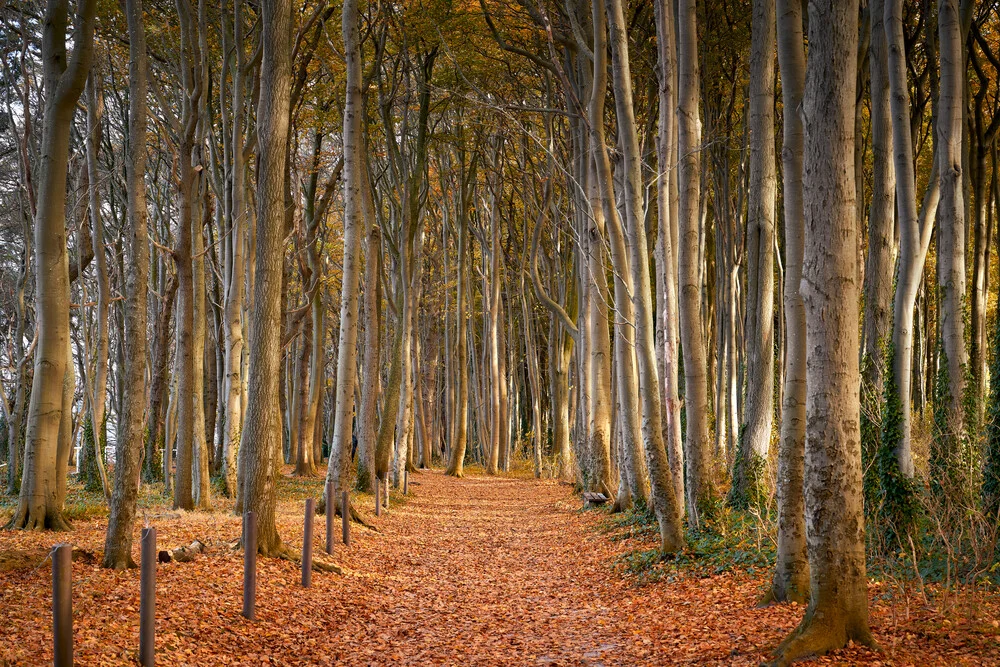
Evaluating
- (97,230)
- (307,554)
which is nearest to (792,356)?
(307,554)

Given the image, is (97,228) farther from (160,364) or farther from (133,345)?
(160,364)

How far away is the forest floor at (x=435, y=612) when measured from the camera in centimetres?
586

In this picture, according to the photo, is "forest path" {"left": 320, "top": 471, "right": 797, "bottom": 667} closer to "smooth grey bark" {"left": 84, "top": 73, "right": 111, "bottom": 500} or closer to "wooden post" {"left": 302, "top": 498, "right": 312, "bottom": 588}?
"wooden post" {"left": 302, "top": 498, "right": 312, "bottom": 588}

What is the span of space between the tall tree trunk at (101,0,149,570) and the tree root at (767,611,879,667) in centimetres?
582

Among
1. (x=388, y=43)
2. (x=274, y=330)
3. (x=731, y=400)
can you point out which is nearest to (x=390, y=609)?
(x=274, y=330)

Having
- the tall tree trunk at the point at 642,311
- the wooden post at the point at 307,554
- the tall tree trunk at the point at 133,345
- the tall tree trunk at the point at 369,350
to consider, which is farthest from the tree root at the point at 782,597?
the tall tree trunk at the point at 369,350

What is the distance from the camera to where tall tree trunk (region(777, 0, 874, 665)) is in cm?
559

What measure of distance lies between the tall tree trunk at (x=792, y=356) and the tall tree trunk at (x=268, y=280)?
5542mm

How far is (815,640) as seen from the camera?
5496mm

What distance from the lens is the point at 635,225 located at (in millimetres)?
11164

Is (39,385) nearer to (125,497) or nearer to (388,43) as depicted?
(125,497)

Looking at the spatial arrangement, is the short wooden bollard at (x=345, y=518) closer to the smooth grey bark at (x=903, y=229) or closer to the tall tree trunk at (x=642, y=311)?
the tall tree trunk at (x=642, y=311)

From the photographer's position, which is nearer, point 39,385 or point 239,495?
point 39,385

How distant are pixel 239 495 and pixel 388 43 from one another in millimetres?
12546
